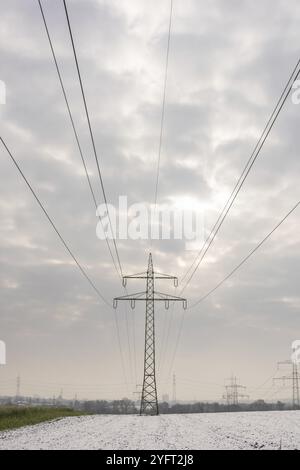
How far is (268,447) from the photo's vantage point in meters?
22.1

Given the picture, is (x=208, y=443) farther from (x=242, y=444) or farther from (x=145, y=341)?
(x=145, y=341)

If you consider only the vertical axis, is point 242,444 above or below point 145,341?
below

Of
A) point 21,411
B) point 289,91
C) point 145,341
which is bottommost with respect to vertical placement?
point 21,411
